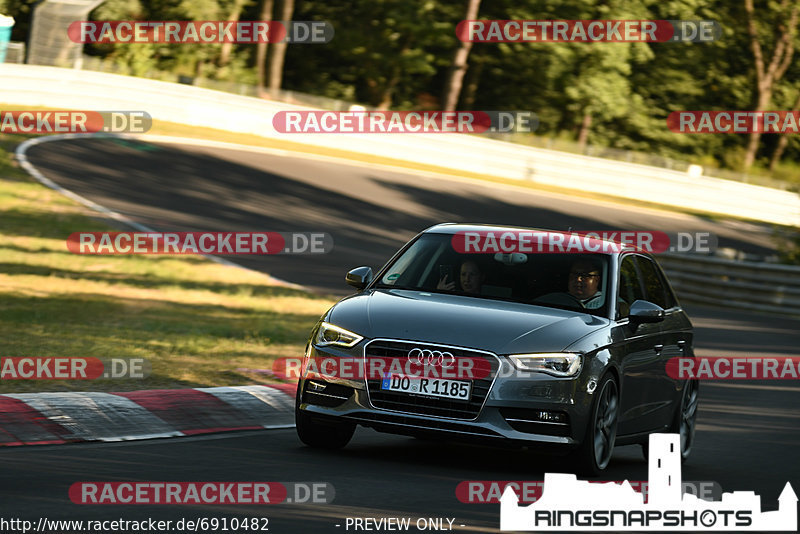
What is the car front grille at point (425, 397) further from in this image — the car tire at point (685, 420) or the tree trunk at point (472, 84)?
the tree trunk at point (472, 84)

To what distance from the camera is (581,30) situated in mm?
59906

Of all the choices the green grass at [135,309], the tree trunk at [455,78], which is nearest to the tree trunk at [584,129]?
the tree trunk at [455,78]

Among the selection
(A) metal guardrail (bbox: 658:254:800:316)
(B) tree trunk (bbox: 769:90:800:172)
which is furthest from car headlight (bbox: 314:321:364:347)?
(B) tree trunk (bbox: 769:90:800:172)

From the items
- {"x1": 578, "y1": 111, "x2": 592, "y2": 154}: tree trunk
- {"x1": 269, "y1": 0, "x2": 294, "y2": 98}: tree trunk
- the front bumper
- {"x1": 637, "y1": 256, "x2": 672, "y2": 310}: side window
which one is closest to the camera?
the front bumper

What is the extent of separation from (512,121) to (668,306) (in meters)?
55.1

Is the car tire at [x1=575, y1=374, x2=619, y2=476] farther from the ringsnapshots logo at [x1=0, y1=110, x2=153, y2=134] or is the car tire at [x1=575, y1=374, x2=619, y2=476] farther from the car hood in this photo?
the ringsnapshots logo at [x1=0, y1=110, x2=153, y2=134]

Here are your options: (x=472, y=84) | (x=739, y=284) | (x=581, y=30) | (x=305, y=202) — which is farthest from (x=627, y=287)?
(x=472, y=84)

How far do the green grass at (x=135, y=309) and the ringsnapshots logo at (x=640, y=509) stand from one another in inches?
168

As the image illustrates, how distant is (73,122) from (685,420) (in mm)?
29328

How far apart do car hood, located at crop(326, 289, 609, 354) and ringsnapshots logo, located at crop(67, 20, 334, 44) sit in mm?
48257

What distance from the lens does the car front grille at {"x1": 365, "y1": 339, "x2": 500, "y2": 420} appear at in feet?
26.3

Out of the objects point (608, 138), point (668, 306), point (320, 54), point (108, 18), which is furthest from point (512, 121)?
point (668, 306)

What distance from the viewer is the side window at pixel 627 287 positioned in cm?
930

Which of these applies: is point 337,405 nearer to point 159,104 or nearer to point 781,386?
point 781,386
